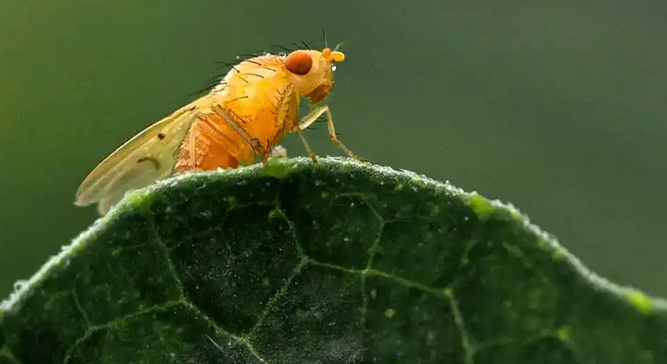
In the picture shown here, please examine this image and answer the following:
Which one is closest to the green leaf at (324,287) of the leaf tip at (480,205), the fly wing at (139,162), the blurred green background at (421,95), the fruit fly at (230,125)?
the leaf tip at (480,205)

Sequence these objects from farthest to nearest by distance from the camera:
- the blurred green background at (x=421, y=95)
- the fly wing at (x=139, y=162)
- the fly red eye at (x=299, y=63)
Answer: the blurred green background at (x=421, y=95) < the fly wing at (x=139, y=162) < the fly red eye at (x=299, y=63)

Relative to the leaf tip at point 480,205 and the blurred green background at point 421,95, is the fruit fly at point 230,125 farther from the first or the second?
the blurred green background at point 421,95

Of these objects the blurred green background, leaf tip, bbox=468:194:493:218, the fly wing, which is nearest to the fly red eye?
the fly wing

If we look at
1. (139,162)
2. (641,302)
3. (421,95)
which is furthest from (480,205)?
(421,95)

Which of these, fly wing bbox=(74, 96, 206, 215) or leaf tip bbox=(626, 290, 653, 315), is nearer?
leaf tip bbox=(626, 290, 653, 315)

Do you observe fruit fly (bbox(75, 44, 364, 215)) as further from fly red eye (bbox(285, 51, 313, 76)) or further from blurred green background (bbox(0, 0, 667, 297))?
blurred green background (bbox(0, 0, 667, 297))

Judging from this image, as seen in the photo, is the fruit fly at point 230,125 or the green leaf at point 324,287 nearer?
the green leaf at point 324,287
